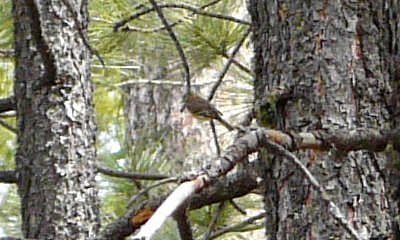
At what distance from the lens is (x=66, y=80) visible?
1614 mm

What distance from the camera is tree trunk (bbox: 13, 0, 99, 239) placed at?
5.17 feet

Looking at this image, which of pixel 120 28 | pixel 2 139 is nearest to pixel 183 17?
pixel 120 28

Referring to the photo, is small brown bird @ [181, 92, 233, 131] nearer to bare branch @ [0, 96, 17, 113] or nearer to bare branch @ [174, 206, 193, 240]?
bare branch @ [174, 206, 193, 240]

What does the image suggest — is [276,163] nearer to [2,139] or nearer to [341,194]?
[341,194]

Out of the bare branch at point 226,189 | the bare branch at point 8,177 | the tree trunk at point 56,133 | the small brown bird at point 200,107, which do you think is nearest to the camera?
the small brown bird at point 200,107

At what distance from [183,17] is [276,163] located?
1.00 metres

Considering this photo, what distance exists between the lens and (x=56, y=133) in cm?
160

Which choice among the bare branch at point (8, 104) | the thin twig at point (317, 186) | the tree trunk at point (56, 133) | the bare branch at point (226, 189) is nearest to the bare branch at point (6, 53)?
the bare branch at point (8, 104)

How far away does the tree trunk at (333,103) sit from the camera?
1.03 metres

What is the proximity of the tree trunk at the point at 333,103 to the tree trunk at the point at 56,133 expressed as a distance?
56 centimetres

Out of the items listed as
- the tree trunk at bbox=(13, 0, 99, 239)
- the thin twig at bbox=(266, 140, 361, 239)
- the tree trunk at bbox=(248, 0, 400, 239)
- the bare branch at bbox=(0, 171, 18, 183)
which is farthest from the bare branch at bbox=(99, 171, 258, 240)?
the bare branch at bbox=(0, 171, 18, 183)

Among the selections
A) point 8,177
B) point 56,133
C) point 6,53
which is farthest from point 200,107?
point 6,53

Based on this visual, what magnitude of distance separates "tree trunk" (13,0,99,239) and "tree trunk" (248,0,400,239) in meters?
0.56

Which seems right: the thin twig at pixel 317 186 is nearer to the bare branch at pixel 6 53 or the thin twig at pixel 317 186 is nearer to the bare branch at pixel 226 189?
the bare branch at pixel 226 189
